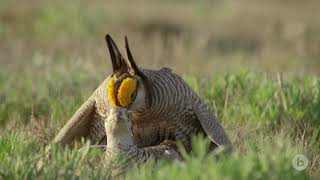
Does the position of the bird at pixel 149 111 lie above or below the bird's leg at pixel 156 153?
above

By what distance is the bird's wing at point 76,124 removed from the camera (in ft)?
19.9

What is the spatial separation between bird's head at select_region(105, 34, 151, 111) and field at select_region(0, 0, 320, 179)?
1.60ft

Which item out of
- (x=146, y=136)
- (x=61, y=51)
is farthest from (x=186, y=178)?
(x=61, y=51)

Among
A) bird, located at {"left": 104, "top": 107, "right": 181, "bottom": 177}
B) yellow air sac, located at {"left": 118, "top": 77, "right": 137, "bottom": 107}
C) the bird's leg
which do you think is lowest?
the bird's leg

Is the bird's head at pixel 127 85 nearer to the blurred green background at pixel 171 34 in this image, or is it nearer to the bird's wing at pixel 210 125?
the bird's wing at pixel 210 125

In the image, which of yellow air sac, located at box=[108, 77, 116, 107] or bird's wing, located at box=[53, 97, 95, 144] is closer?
yellow air sac, located at box=[108, 77, 116, 107]

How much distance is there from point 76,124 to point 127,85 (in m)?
0.80

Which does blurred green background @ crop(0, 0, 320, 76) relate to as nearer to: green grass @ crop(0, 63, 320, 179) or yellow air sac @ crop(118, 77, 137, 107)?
green grass @ crop(0, 63, 320, 179)

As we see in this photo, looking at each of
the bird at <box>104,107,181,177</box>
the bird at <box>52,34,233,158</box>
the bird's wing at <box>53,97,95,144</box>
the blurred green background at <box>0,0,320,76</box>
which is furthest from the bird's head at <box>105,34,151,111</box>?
the blurred green background at <box>0,0,320,76</box>

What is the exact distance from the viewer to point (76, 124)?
6.09 meters

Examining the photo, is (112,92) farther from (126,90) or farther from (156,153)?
(156,153)

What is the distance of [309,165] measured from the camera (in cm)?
542

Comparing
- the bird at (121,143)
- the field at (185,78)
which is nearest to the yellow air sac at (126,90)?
the bird at (121,143)

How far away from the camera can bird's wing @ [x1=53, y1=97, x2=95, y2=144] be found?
6.06 metres
